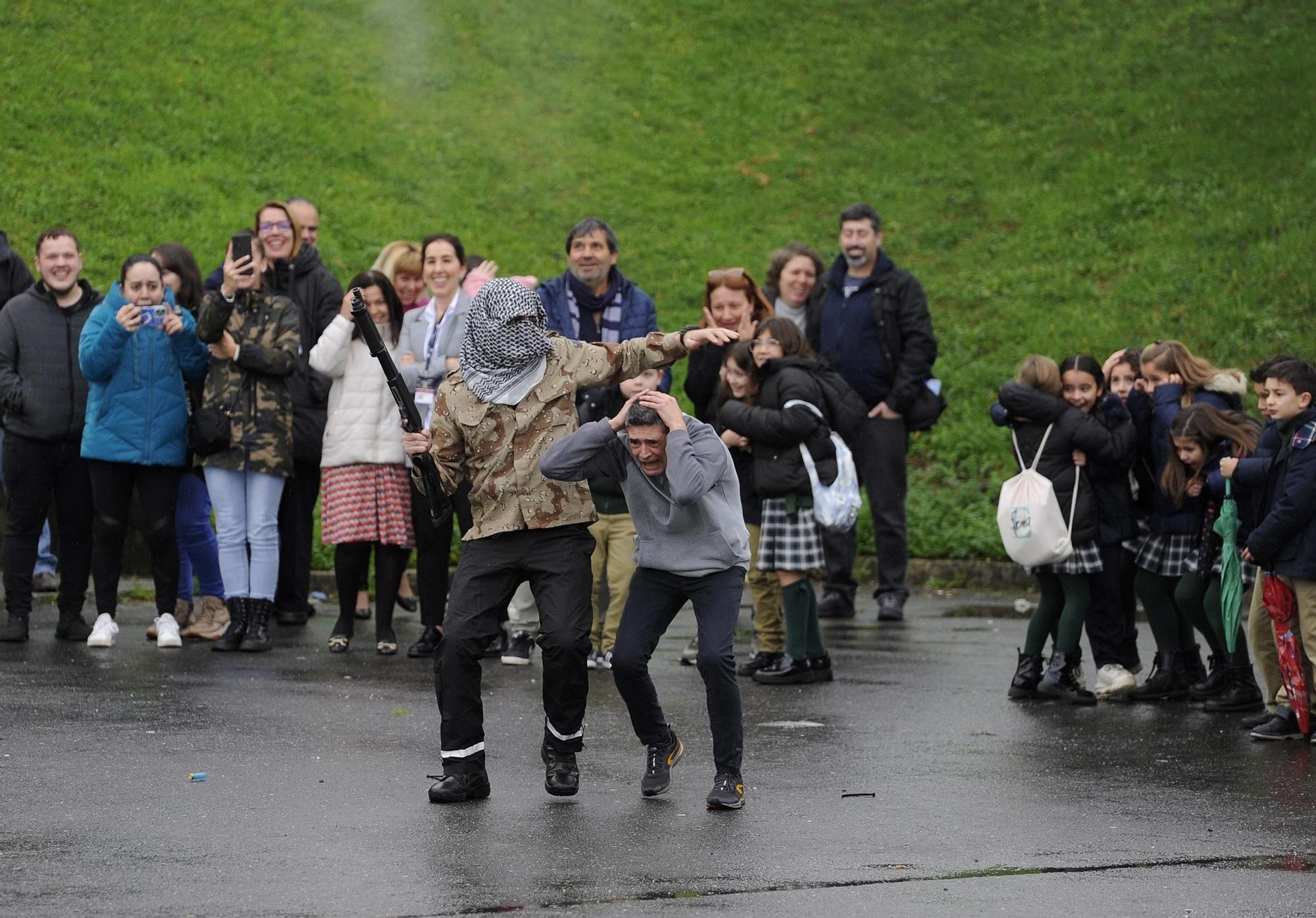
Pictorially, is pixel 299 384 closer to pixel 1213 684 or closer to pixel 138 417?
pixel 138 417

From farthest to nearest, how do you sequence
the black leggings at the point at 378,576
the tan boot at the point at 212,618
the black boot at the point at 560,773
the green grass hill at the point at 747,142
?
the green grass hill at the point at 747,142 → the tan boot at the point at 212,618 → the black leggings at the point at 378,576 → the black boot at the point at 560,773

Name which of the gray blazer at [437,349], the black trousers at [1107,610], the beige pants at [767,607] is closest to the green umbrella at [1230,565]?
the black trousers at [1107,610]

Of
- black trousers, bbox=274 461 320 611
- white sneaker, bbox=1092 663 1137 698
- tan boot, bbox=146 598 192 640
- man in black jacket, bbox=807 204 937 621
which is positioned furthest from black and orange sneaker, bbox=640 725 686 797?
man in black jacket, bbox=807 204 937 621

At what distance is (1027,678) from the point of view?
373 inches

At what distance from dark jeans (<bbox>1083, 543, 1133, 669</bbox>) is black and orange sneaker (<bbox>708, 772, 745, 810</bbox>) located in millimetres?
3514

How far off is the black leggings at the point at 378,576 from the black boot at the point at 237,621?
1.71 feet

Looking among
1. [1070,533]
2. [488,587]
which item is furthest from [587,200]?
[488,587]

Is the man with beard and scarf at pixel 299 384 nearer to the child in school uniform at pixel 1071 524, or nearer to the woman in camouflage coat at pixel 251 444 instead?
the woman in camouflage coat at pixel 251 444

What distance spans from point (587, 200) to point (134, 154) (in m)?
5.09

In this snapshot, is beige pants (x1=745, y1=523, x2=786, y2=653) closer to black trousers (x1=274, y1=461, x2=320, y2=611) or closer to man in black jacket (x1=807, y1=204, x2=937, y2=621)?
man in black jacket (x1=807, y1=204, x2=937, y2=621)

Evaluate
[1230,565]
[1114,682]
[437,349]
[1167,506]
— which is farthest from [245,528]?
[1230,565]

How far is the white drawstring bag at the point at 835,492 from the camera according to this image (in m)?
9.57

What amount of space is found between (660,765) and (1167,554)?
3.74 metres

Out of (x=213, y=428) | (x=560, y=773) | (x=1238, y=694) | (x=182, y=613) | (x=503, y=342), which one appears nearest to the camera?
(x=560, y=773)
